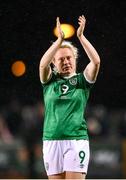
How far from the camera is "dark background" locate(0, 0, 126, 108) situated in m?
4.22

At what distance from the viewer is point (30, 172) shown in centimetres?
567

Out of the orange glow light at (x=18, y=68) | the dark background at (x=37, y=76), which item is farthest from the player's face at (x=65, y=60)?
the orange glow light at (x=18, y=68)

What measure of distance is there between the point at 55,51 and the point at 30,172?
249cm

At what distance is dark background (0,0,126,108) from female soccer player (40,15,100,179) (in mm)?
624

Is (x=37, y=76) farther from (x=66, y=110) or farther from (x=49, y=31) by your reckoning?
(x=66, y=110)

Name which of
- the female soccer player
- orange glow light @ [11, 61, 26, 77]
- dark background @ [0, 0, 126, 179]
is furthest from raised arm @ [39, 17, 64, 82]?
orange glow light @ [11, 61, 26, 77]

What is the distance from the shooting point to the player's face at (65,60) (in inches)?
133

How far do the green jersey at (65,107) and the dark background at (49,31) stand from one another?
0.62 meters

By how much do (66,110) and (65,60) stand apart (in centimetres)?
24

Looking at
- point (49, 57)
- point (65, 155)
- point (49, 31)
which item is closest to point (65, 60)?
point (49, 57)

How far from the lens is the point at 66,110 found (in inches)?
132

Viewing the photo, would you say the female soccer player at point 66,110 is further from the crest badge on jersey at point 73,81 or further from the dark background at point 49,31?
the dark background at point 49,31

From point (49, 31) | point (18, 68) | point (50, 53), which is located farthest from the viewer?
point (18, 68)

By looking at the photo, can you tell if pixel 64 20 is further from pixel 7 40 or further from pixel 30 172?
pixel 30 172
